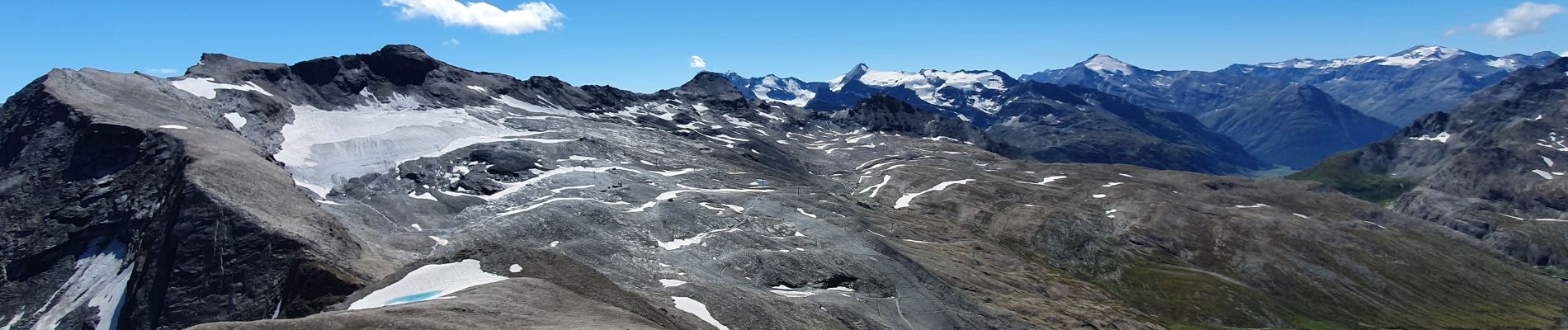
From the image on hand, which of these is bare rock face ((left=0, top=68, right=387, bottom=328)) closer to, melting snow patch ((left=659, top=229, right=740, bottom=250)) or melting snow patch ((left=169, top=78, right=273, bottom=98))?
melting snow patch ((left=169, top=78, right=273, bottom=98))

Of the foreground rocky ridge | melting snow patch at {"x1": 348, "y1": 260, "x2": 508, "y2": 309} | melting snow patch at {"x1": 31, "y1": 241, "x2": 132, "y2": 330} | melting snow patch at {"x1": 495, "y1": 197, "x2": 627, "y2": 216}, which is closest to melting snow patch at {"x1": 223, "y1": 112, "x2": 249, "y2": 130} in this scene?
the foreground rocky ridge

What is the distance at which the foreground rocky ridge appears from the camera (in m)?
65.3

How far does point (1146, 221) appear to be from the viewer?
7707 inches

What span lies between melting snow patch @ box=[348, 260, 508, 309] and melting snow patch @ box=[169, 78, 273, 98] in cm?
13481

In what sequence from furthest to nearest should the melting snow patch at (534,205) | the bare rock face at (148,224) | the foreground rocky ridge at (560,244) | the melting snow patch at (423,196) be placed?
the melting snow patch at (423,196)
the melting snow patch at (534,205)
the bare rock face at (148,224)
the foreground rocky ridge at (560,244)

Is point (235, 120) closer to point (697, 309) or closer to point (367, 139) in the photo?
Result: point (367, 139)

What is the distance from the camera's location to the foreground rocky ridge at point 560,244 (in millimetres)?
65312

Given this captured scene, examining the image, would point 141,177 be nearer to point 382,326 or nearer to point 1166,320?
point 382,326

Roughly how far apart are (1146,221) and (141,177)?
189459 millimetres

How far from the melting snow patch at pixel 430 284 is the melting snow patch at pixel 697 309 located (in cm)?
2053

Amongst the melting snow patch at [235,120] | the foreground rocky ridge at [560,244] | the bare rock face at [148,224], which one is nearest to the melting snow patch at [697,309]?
the foreground rocky ridge at [560,244]

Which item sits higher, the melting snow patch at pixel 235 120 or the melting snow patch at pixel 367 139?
the melting snow patch at pixel 235 120

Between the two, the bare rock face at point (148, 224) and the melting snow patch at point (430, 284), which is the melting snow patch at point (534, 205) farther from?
the melting snow patch at point (430, 284)

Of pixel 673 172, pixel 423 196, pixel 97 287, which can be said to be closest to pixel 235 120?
pixel 423 196
